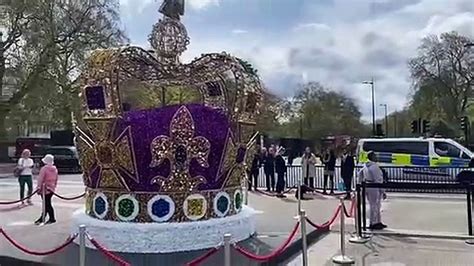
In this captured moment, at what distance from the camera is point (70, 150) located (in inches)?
1414

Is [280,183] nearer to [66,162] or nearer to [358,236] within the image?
[358,236]

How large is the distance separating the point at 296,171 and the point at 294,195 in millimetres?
8662

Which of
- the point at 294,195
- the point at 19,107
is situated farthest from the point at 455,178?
the point at 19,107

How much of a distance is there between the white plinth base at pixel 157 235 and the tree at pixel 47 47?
102 feet

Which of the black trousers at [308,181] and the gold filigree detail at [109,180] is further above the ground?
the gold filigree detail at [109,180]

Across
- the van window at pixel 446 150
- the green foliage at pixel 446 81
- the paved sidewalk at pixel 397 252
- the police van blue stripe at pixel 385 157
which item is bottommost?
the paved sidewalk at pixel 397 252

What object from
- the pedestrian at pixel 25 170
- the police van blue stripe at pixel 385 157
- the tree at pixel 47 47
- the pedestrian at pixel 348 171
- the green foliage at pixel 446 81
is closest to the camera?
the pedestrian at pixel 25 170

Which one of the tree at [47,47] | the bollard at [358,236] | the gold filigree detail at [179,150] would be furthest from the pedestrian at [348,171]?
the tree at [47,47]

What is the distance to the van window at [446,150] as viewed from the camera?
25.1m

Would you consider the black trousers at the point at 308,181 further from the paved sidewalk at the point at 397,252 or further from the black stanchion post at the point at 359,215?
the paved sidewalk at the point at 397,252

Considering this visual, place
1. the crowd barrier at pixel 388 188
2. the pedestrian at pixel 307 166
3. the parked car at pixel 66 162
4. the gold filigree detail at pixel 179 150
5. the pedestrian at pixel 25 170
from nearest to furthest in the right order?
the gold filigree detail at pixel 179 150, the crowd barrier at pixel 388 188, the pedestrian at pixel 25 170, the pedestrian at pixel 307 166, the parked car at pixel 66 162

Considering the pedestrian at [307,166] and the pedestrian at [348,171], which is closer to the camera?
the pedestrian at [348,171]

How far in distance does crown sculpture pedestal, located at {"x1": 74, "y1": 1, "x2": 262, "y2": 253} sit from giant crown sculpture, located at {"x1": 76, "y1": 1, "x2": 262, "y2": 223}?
0.02 meters

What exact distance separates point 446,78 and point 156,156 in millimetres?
49319
